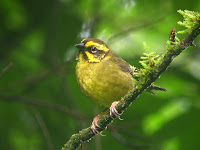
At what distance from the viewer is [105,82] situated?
3986 mm

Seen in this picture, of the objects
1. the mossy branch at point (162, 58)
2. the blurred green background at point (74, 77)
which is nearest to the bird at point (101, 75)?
the blurred green background at point (74, 77)

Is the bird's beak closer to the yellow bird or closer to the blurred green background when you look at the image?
the yellow bird

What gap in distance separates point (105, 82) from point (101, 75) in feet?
0.40

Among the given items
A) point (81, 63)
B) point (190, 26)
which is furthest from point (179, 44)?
point (81, 63)

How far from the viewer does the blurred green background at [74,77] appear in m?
5.20

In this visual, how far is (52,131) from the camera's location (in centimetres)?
577

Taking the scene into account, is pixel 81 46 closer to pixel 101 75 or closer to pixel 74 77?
pixel 101 75

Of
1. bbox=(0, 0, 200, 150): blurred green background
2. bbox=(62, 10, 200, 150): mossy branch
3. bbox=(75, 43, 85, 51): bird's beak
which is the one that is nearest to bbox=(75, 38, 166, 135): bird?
bbox=(75, 43, 85, 51): bird's beak

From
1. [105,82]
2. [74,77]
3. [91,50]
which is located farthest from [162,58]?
[74,77]

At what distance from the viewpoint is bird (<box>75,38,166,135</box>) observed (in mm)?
4004

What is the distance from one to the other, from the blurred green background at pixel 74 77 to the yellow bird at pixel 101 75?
0.85m

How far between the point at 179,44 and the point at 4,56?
435cm

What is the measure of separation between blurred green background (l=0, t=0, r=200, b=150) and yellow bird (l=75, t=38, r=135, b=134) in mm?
853

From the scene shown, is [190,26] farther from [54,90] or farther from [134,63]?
[54,90]
